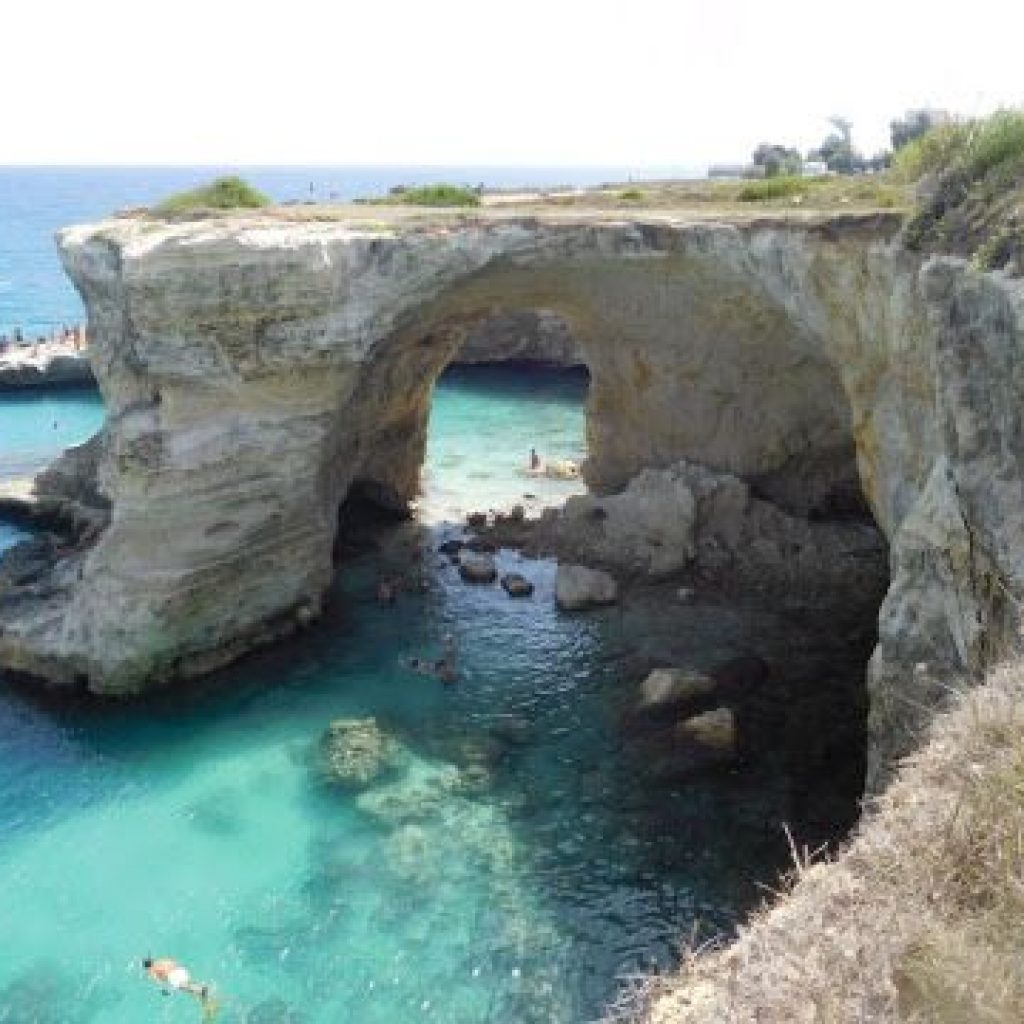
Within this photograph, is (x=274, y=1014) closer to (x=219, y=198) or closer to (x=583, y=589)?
(x=583, y=589)

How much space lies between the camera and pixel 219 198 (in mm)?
28469

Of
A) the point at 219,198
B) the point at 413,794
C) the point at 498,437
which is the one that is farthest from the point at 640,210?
the point at 498,437

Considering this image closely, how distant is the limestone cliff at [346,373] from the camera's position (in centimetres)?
1936

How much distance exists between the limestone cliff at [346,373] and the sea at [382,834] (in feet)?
6.09

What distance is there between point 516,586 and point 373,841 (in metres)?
10.3

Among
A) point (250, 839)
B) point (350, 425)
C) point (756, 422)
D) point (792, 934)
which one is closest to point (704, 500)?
point (756, 422)

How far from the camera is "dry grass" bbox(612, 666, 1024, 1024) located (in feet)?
20.5

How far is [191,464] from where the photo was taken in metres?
22.8

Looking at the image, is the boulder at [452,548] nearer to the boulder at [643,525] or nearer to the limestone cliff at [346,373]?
the boulder at [643,525]

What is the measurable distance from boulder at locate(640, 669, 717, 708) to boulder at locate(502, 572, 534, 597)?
6074 mm

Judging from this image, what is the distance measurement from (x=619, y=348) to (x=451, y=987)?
18535mm

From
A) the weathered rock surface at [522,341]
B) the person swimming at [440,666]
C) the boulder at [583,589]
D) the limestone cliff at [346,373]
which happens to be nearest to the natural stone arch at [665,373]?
the limestone cliff at [346,373]

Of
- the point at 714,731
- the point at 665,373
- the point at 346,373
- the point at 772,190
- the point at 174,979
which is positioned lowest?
the point at 174,979

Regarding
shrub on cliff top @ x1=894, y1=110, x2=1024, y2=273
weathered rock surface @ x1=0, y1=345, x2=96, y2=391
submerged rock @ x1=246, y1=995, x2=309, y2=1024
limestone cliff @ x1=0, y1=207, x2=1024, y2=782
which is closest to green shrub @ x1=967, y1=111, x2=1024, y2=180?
shrub on cliff top @ x1=894, y1=110, x2=1024, y2=273
